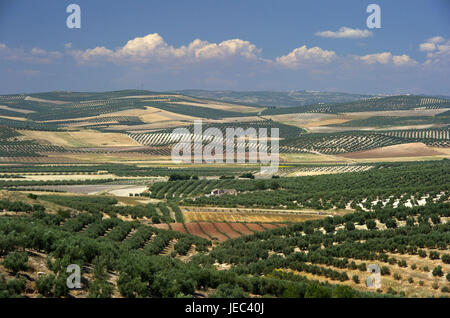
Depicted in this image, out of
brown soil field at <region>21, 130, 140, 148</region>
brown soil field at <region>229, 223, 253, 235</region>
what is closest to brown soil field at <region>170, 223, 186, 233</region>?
brown soil field at <region>229, 223, 253, 235</region>

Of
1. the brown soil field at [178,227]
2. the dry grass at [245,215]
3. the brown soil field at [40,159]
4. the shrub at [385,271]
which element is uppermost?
the shrub at [385,271]


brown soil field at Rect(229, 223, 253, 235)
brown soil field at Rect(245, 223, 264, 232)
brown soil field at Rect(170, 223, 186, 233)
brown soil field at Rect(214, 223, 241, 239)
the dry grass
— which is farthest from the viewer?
the dry grass

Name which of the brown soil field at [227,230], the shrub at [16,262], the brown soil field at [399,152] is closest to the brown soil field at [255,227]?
the brown soil field at [227,230]

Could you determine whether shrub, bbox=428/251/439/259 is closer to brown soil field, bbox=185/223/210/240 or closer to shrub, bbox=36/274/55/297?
brown soil field, bbox=185/223/210/240

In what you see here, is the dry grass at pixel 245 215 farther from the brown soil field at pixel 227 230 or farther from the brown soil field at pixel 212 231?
the brown soil field at pixel 227 230

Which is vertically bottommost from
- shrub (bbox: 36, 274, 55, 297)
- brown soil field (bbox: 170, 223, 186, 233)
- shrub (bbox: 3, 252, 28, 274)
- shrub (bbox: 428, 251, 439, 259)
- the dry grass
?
the dry grass
